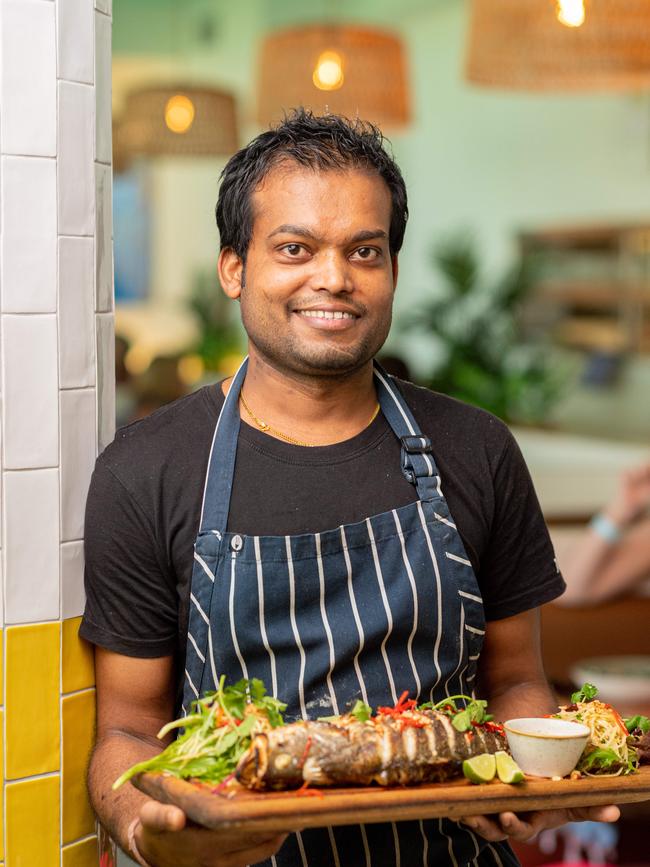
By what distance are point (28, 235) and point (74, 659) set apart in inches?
24.3

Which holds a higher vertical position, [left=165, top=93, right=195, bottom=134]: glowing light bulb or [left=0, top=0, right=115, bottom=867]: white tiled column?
[left=165, top=93, right=195, bottom=134]: glowing light bulb

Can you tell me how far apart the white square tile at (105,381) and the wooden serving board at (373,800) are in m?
0.56

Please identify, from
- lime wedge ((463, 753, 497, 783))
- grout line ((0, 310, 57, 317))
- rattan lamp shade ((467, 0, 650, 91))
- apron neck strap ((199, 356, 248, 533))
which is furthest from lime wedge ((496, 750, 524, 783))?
rattan lamp shade ((467, 0, 650, 91))

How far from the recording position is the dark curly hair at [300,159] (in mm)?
1818

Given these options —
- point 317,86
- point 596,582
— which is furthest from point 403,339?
point 596,582

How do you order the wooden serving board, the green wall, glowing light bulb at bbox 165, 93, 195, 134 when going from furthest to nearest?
the green wall, glowing light bulb at bbox 165, 93, 195, 134, the wooden serving board

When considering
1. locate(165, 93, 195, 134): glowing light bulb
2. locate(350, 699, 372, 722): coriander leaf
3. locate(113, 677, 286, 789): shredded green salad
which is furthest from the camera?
locate(165, 93, 195, 134): glowing light bulb

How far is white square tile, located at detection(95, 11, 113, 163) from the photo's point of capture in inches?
71.0

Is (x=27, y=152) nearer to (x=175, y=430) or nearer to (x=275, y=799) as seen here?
(x=175, y=430)

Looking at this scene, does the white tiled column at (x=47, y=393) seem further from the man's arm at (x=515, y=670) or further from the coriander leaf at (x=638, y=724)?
the coriander leaf at (x=638, y=724)

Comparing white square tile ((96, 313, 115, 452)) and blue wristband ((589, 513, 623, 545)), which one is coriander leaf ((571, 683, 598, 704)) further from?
blue wristband ((589, 513, 623, 545))

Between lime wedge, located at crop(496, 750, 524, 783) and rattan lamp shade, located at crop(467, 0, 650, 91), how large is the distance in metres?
2.77

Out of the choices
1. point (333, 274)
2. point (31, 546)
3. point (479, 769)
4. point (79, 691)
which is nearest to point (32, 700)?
point (79, 691)

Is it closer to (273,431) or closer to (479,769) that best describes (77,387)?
(273,431)
